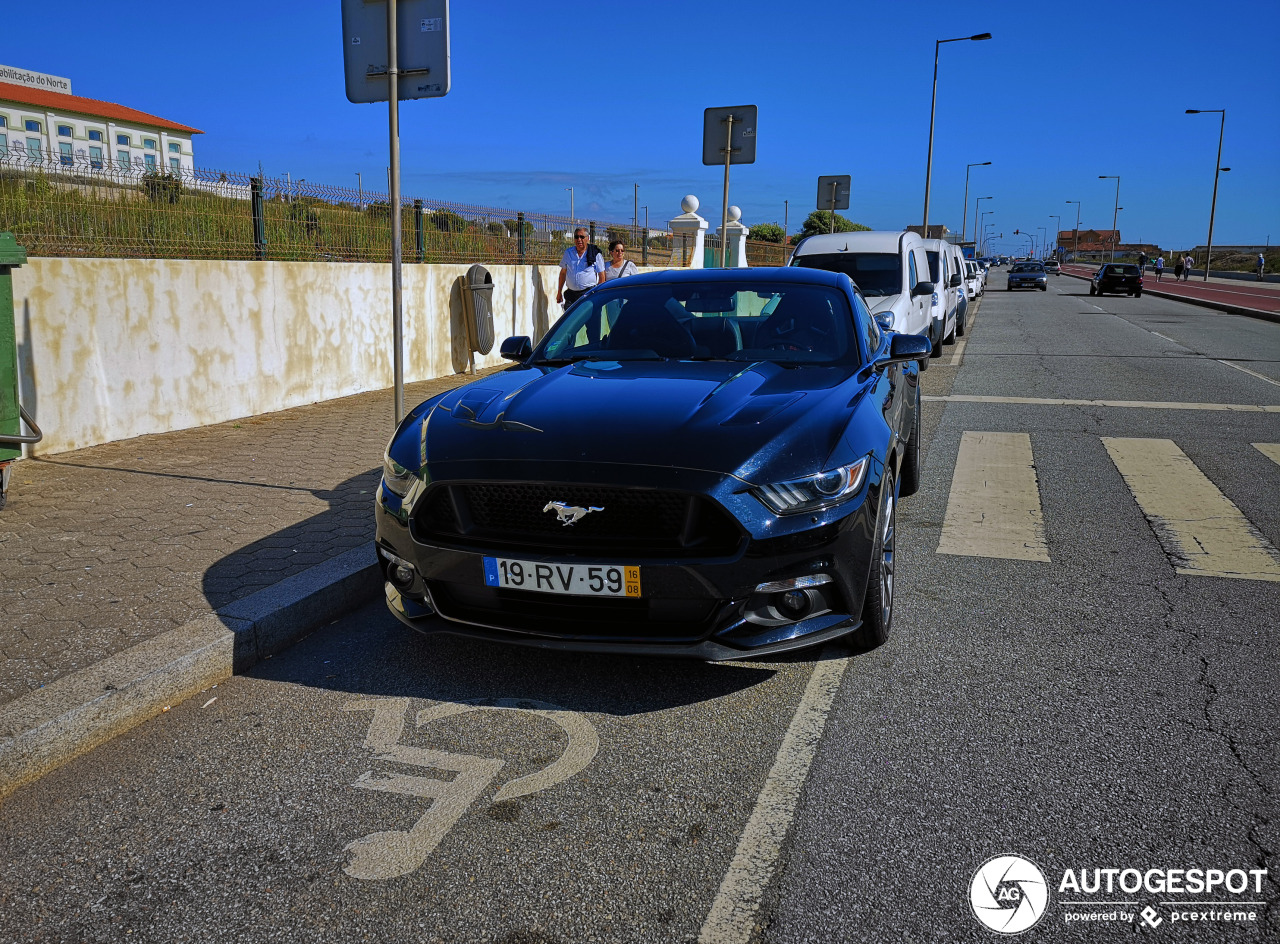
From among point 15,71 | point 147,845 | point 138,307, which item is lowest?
point 147,845

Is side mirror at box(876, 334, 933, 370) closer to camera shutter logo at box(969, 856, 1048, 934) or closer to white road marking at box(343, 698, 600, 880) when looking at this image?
white road marking at box(343, 698, 600, 880)

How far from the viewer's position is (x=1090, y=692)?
3.45 meters

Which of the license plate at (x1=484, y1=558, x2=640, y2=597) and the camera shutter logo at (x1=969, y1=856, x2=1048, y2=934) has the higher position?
the license plate at (x1=484, y1=558, x2=640, y2=597)

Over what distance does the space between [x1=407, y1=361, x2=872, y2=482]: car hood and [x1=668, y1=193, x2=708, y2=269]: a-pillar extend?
17951 mm

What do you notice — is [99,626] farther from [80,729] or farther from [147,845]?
[147,845]

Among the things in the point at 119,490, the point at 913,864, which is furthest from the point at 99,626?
the point at 913,864

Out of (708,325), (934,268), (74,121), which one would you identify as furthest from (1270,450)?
(74,121)

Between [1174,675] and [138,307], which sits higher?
[138,307]

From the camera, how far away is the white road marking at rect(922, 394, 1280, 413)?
32.9 ft

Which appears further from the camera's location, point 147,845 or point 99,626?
point 99,626

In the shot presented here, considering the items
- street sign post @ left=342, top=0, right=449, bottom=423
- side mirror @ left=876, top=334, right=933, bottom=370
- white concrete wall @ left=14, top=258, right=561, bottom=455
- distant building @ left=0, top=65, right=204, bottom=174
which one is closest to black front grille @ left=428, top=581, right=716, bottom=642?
side mirror @ left=876, top=334, right=933, bottom=370

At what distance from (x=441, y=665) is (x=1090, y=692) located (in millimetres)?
2369

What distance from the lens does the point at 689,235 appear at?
22359mm

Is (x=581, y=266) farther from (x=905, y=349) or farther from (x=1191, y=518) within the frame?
(x=1191, y=518)
